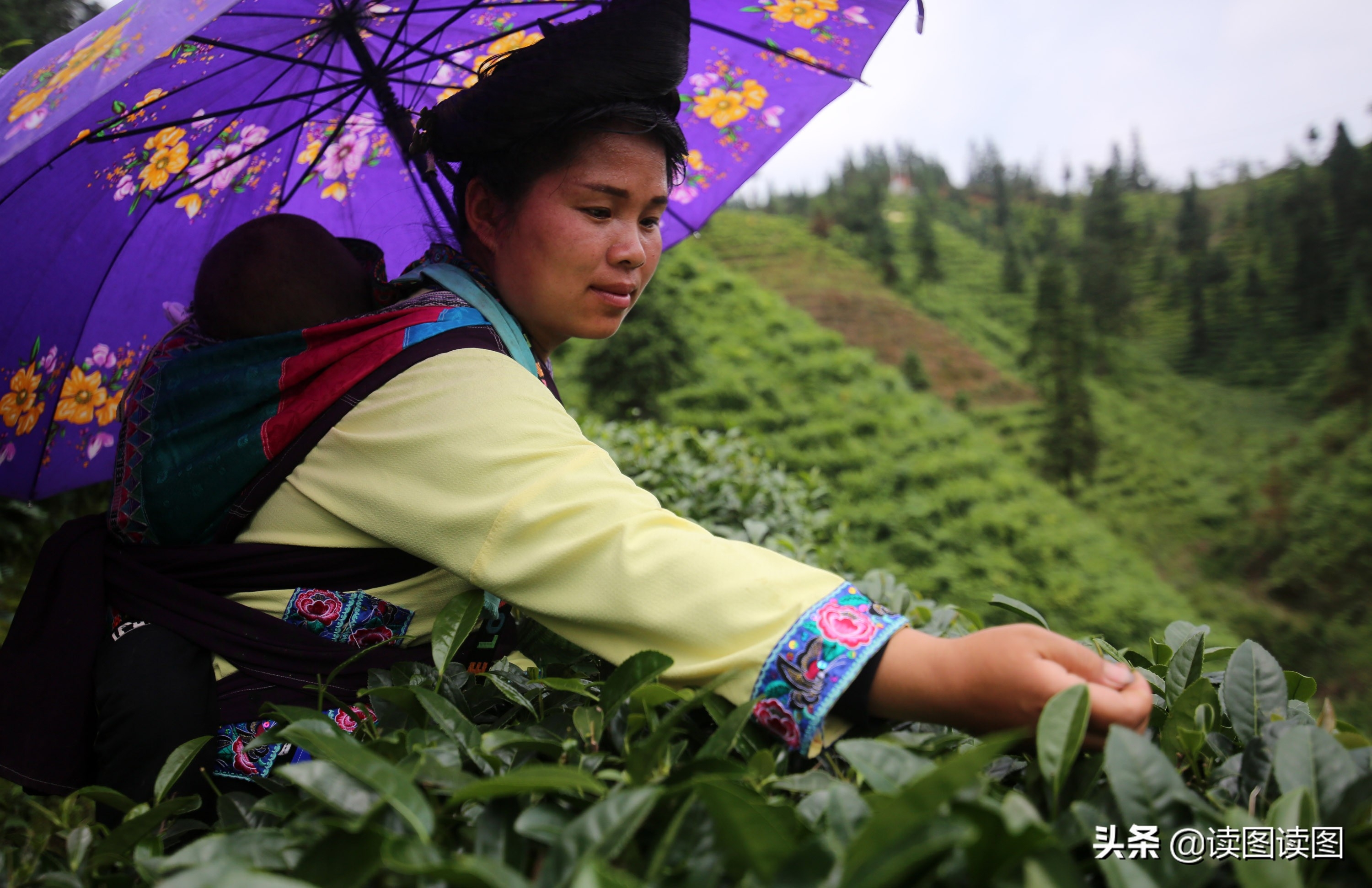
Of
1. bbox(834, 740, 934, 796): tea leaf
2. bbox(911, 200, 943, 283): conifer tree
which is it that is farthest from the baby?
bbox(911, 200, 943, 283): conifer tree

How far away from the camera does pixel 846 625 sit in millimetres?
890

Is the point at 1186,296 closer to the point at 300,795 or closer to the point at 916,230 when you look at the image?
the point at 916,230

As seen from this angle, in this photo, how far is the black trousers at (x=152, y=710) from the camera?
117 centimetres

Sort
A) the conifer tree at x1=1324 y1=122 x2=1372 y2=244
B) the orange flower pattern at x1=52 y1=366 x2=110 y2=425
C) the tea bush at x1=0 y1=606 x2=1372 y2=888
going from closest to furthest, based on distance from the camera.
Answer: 1. the tea bush at x1=0 y1=606 x2=1372 y2=888
2. the orange flower pattern at x1=52 y1=366 x2=110 y2=425
3. the conifer tree at x1=1324 y1=122 x2=1372 y2=244

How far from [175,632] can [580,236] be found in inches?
34.6

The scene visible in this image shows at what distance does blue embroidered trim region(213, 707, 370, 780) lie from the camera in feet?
3.80

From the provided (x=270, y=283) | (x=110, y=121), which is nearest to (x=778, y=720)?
(x=270, y=283)

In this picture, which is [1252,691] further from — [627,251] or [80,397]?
[80,397]

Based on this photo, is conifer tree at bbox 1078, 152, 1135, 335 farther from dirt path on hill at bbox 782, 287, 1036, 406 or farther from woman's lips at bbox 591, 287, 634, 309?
woman's lips at bbox 591, 287, 634, 309

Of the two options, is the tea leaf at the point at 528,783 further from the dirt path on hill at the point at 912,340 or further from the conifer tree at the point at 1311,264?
the conifer tree at the point at 1311,264

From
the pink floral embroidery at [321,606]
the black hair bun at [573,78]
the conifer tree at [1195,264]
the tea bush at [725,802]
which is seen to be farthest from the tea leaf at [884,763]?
the conifer tree at [1195,264]

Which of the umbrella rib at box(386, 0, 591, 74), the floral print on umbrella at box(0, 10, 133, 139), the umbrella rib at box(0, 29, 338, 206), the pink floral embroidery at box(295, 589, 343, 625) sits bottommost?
the pink floral embroidery at box(295, 589, 343, 625)

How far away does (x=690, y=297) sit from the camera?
9.07 metres

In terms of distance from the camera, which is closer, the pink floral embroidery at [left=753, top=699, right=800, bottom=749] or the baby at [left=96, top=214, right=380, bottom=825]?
the pink floral embroidery at [left=753, top=699, right=800, bottom=749]
